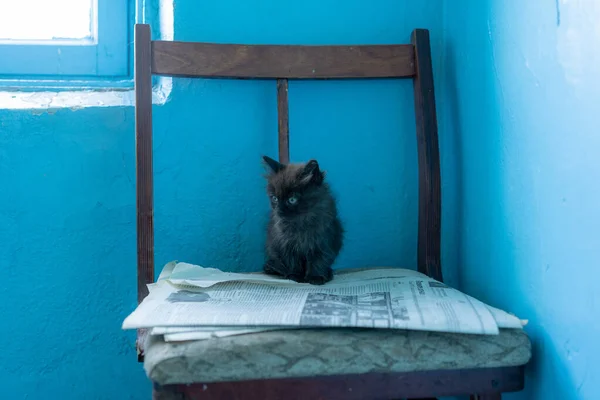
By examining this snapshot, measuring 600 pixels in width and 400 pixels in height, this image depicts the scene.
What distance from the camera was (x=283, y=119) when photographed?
5.01 feet

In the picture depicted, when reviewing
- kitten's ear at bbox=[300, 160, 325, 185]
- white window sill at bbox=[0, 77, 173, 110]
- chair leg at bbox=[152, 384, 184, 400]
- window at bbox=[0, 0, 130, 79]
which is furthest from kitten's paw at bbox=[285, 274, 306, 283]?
window at bbox=[0, 0, 130, 79]

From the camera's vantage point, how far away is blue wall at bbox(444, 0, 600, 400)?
94 centimetres

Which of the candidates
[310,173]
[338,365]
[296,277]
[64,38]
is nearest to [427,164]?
[310,173]

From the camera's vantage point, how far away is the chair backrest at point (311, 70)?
146 cm

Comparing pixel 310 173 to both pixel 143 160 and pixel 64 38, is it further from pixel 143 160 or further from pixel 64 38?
pixel 64 38

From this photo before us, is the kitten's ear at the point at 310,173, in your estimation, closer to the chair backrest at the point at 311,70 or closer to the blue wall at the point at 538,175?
the chair backrest at the point at 311,70

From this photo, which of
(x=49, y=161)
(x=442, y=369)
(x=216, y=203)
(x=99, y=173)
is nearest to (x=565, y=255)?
(x=442, y=369)

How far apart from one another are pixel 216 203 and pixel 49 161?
0.47 metres

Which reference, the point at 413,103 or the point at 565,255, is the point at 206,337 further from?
the point at 413,103

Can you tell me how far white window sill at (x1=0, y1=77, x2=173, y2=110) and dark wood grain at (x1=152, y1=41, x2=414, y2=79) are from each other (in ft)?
0.47

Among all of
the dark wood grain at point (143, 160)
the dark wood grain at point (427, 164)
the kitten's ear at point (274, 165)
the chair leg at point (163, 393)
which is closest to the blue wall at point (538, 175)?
the dark wood grain at point (427, 164)

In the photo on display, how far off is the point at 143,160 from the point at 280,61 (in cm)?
44

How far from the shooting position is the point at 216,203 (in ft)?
5.37

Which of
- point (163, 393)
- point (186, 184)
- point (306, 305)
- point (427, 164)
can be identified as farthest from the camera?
point (186, 184)
